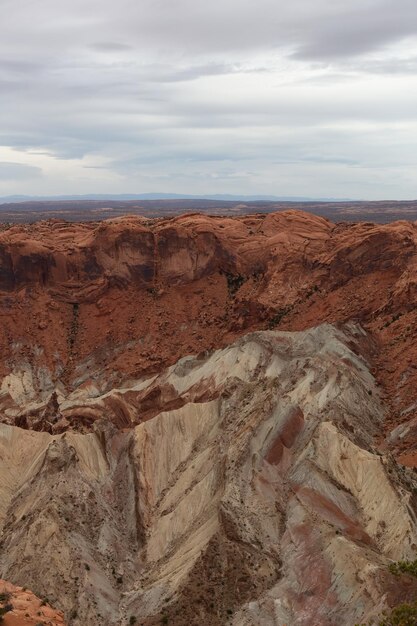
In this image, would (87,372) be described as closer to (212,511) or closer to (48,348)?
(48,348)

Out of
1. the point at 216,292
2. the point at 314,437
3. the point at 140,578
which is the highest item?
the point at 216,292

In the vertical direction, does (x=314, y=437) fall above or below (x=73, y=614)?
above

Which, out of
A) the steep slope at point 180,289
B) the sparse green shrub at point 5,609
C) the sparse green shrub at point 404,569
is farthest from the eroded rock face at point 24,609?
the steep slope at point 180,289

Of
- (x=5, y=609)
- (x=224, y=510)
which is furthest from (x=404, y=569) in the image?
(x=5, y=609)

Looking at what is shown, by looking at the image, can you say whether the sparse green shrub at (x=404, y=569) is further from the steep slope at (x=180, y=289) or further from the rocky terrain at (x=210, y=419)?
the steep slope at (x=180, y=289)

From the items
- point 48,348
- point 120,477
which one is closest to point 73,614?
point 120,477

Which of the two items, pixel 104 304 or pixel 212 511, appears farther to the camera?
pixel 104 304
